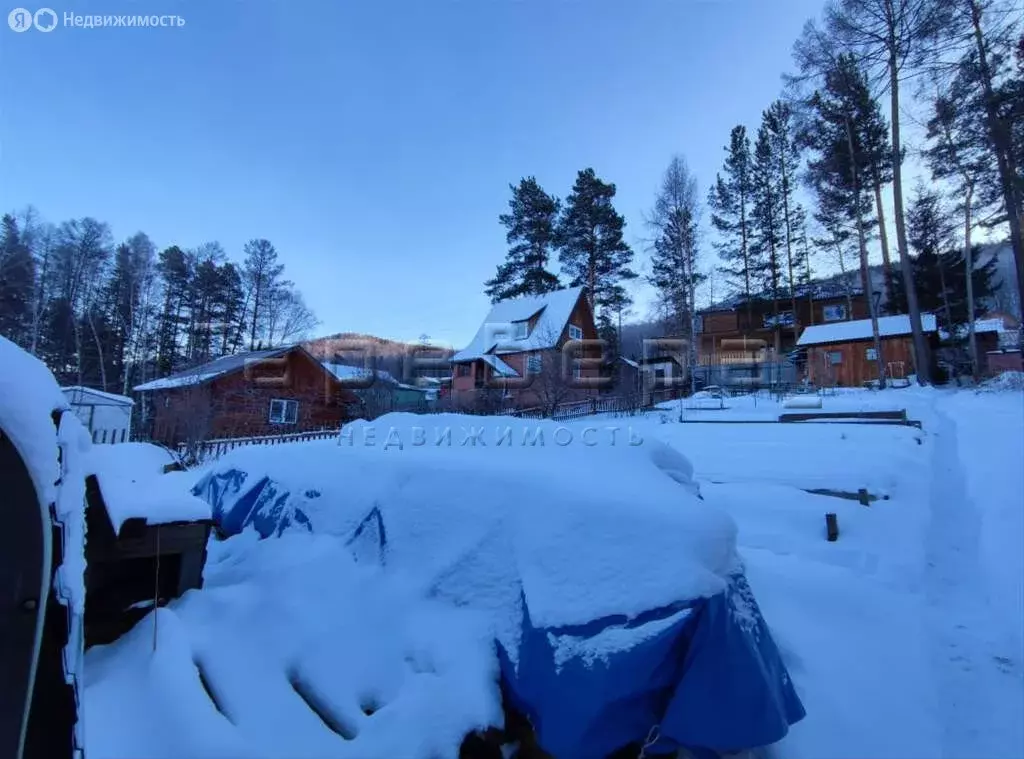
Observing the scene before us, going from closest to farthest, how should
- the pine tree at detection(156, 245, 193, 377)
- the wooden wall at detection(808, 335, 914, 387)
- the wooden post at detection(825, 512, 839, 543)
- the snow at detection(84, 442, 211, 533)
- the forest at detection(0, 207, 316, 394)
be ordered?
the snow at detection(84, 442, 211, 533), the wooden post at detection(825, 512, 839, 543), the forest at detection(0, 207, 316, 394), the wooden wall at detection(808, 335, 914, 387), the pine tree at detection(156, 245, 193, 377)

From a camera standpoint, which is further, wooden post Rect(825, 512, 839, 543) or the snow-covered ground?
wooden post Rect(825, 512, 839, 543)

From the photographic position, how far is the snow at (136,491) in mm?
1738

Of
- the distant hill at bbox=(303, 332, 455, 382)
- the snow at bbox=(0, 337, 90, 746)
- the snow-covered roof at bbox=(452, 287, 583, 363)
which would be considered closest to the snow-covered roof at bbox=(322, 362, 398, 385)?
the distant hill at bbox=(303, 332, 455, 382)

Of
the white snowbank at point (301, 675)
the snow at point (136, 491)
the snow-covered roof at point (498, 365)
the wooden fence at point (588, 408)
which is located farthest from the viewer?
the snow-covered roof at point (498, 365)

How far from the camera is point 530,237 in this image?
29.2 metres

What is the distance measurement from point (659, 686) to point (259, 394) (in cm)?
1858

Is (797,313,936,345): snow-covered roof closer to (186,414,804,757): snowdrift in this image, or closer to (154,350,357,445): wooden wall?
(154,350,357,445): wooden wall

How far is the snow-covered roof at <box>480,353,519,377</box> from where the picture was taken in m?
22.3

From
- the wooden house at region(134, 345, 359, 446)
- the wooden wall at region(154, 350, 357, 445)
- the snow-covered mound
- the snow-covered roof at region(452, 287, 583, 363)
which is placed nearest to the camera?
the snow-covered mound

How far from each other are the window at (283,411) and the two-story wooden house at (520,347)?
6276 mm

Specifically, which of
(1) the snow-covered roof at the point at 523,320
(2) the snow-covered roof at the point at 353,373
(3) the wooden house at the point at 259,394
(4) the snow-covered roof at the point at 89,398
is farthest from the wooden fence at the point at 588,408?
(4) the snow-covered roof at the point at 89,398

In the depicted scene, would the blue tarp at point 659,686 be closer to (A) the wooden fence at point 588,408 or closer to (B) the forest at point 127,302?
(A) the wooden fence at point 588,408

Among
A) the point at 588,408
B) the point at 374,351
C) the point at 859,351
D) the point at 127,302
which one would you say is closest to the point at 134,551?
the point at 588,408

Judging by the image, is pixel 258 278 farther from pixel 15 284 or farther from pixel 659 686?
pixel 659 686
